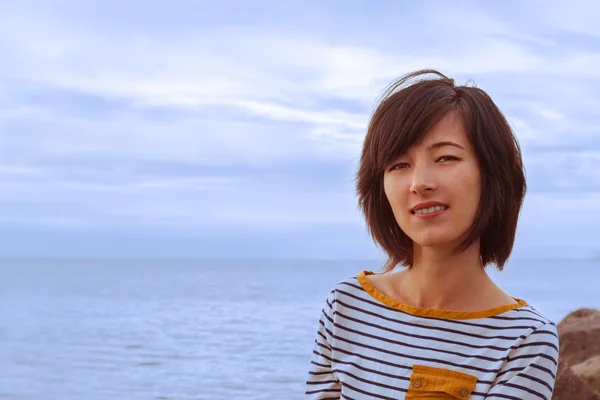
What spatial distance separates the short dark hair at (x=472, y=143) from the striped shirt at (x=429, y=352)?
19 centimetres

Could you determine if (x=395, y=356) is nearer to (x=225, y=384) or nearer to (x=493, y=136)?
(x=493, y=136)

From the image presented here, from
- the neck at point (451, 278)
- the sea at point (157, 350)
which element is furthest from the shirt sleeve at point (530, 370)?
the sea at point (157, 350)

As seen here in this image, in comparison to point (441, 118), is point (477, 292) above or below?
below

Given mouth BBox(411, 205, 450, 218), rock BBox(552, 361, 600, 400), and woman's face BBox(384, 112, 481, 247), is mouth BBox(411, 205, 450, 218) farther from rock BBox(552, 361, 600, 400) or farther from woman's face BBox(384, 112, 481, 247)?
rock BBox(552, 361, 600, 400)

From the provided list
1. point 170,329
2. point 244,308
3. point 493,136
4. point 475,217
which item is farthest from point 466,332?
point 244,308

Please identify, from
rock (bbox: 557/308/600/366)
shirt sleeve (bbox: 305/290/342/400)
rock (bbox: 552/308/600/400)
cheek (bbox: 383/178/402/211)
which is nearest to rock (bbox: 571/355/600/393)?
rock (bbox: 552/308/600/400)

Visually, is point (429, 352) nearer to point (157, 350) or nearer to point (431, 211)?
point (431, 211)

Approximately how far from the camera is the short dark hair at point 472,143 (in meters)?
1.87

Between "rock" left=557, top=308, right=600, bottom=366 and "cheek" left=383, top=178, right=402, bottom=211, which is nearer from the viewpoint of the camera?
"cheek" left=383, top=178, right=402, bottom=211

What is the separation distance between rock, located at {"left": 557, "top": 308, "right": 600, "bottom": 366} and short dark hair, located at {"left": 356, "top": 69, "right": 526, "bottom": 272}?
15.8 ft

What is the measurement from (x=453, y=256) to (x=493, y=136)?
0.29 meters

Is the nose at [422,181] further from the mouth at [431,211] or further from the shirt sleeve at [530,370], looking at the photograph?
the shirt sleeve at [530,370]

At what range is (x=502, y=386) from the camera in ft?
6.09

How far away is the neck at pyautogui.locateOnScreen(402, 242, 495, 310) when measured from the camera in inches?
76.7
